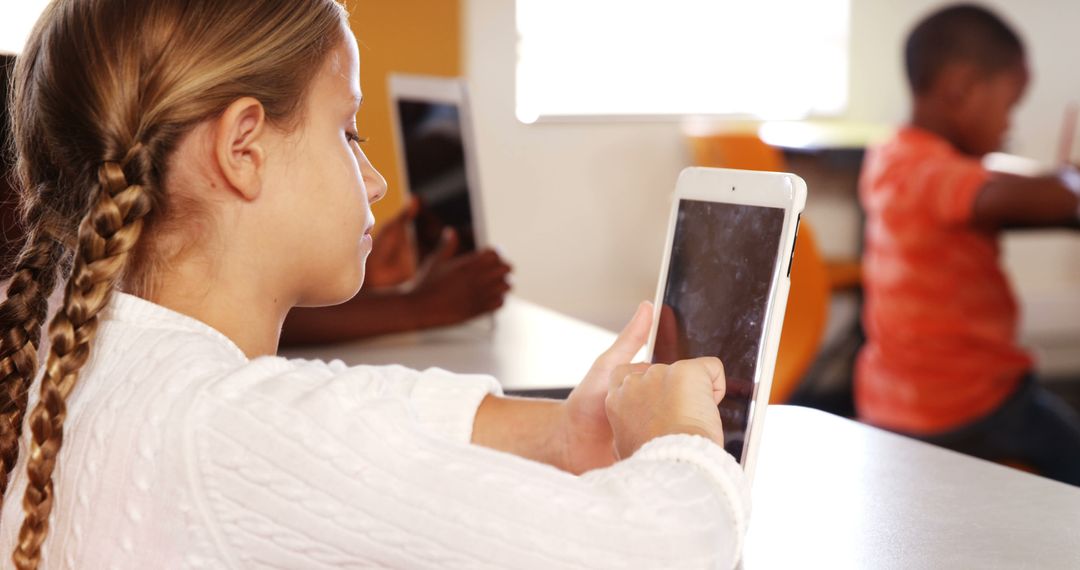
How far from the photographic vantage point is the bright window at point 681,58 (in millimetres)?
3146

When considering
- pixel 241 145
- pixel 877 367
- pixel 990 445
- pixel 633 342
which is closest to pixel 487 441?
pixel 633 342

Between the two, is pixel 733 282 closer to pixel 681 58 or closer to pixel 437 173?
pixel 437 173

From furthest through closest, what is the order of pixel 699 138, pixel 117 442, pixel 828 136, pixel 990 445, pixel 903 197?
1. pixel 828 136
2. pixel 699 138
3. pixel 903 197
4. pixel 990 445
5. pixel 117 442

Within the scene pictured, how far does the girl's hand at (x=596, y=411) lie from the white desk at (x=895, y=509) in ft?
0.36

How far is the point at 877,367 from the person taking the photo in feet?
7.11

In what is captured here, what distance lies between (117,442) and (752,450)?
1.22 ft

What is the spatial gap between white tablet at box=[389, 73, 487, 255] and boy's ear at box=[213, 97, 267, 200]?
37.1 inches

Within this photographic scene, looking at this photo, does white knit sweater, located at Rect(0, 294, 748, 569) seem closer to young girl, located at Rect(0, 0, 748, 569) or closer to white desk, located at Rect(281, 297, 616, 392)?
young girl, located at Rect(0, 0, 748, 569)

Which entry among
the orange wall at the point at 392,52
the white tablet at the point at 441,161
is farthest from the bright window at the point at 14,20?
the white tablet at the point at 441,161

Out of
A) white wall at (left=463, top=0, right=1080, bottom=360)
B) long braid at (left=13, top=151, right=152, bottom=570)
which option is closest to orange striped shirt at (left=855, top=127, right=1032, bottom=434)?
white wall at (left=463, top=0, right=1080, bottom=360)

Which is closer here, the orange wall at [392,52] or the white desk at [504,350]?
the white desk at [504,350]

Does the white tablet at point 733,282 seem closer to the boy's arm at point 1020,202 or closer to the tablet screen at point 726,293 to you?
the tablet screen at point 726,293

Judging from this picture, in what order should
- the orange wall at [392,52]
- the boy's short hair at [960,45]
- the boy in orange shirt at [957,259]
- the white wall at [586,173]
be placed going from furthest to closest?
the white wall at [586,173]
the orange wall at [392,52]
the boy's short hair at [960,45]
the boy in orange shirt at [957,259]

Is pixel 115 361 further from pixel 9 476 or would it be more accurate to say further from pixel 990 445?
pixel 990 445
